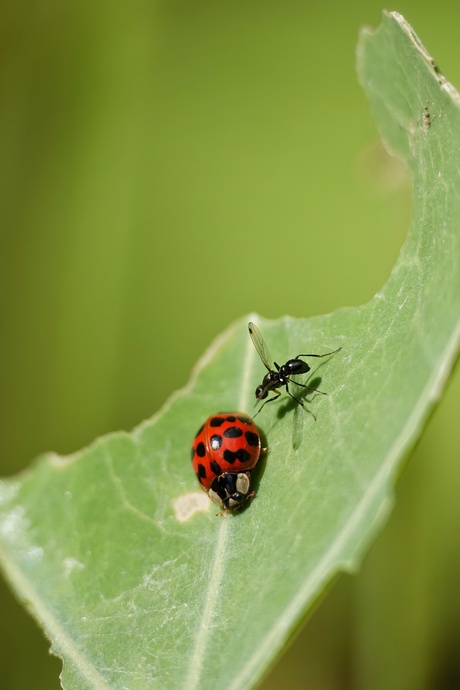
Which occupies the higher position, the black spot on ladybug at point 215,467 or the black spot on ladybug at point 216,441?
the black spot on ladybug at point 216,441

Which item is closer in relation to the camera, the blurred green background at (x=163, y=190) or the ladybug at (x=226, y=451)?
the ladybug at (x=226, y=451)

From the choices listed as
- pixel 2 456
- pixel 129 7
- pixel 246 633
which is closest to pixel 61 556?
pixel 246 633

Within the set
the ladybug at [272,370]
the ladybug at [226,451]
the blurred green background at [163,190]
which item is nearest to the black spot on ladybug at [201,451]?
the ladybug at [226,451]

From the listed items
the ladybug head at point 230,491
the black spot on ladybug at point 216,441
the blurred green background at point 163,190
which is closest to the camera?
the ladybug head at point 230,491

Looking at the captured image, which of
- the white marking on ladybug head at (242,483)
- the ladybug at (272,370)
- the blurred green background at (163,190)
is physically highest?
the blurred green background at (163,190)

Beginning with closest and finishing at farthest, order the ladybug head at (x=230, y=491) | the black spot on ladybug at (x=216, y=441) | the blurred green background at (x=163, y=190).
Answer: the ladybug head at (x=230, y=491) < the black spot on ladybug at (x=216, y=441) < the blurred green background at (x=163, y=190)

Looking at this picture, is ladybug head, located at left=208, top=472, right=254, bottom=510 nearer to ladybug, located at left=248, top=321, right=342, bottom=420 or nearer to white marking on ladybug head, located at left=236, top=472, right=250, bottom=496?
white marking on ladybug head, located at left=236, top=472, right=250, bottom=496

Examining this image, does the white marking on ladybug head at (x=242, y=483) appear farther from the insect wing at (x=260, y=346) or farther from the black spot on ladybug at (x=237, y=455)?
the insect wing at (x=260, y=346)
